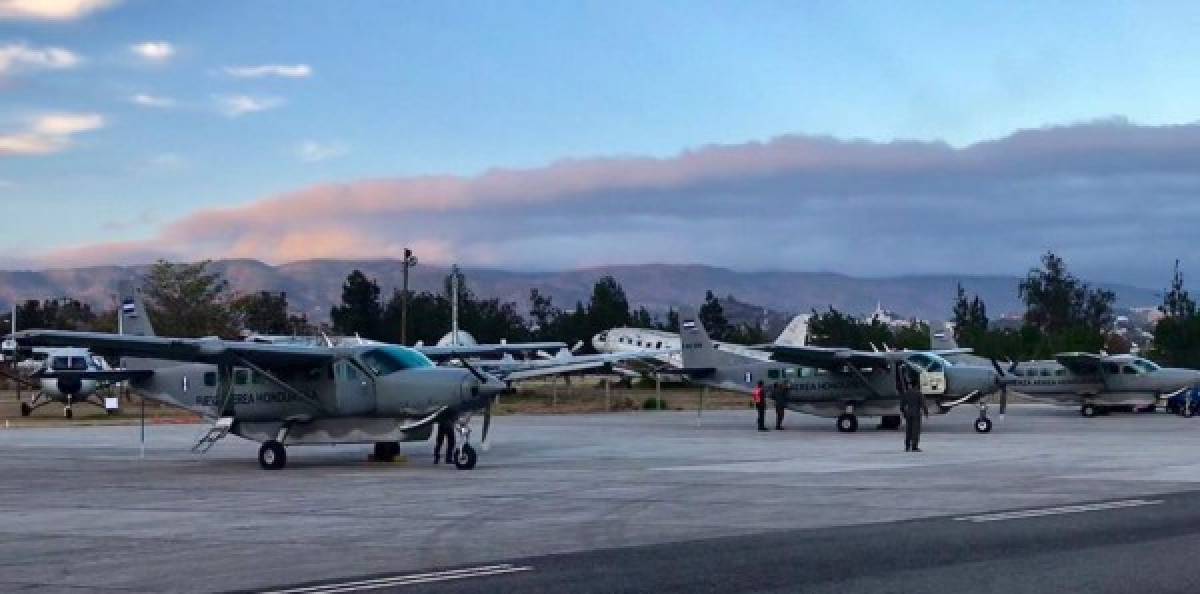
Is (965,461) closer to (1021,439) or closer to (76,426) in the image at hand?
(1021,439)

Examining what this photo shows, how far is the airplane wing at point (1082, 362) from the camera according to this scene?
55219mm

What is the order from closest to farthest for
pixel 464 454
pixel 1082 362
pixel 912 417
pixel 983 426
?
1. pixel 464 454
2. pixel 912 417
3. pixel 983 426
4. pixel 1082 362

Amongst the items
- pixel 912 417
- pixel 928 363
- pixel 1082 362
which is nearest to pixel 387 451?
pixel 912 417

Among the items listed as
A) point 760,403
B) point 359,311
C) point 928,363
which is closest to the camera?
point 928,363

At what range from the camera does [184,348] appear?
90.2 ft

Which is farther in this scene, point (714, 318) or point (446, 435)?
point (714, 318)

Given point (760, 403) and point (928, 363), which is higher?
point (928, 363)

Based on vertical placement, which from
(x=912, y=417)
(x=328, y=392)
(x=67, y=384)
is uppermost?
(x=328, y=392)

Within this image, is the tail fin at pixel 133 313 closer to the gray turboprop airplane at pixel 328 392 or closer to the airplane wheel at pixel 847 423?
the gray turboprop airplane at pixel 328 392

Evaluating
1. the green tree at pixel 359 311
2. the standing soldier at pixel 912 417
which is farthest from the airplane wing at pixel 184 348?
the green tree at pixel 359 311

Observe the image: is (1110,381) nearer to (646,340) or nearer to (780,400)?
(780,400)

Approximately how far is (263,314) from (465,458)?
9711 centimetres

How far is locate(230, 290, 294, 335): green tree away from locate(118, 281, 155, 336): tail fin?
3162 inches

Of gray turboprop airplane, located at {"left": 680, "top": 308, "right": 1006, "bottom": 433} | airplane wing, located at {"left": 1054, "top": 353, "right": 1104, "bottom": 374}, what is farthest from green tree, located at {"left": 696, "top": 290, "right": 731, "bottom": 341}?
gray turboprop airplane, located at {"left": 680, "top": 308, "right": 1006, "bottom": 433}
